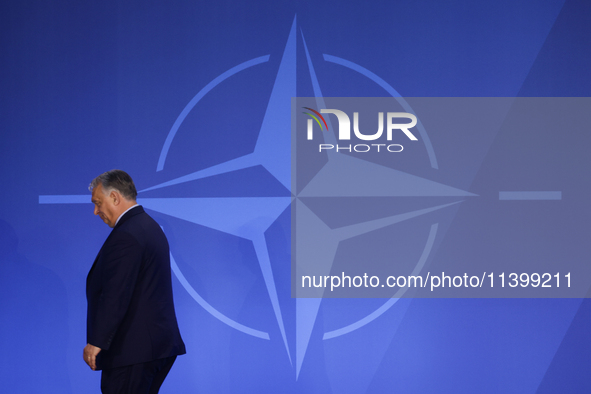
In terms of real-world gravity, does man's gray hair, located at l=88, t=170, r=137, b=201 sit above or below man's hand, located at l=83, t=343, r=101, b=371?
above

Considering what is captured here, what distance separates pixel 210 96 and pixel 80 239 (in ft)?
3.95

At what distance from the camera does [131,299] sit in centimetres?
184

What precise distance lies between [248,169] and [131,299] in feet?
3.84

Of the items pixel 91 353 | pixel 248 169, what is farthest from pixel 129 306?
pixel 248 169

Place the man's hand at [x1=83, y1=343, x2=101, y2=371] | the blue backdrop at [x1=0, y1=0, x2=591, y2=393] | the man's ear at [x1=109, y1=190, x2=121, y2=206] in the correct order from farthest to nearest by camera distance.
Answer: the blue backdrop at [x1=0, y1=0, x2=591, y2=393] < the man's ear at [x1=109, y1=190, x2=121, y2=206] < the man's hand at [x1=83, y1=343, x2=101, y2=371]

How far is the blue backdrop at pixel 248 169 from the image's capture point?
9.06 feet

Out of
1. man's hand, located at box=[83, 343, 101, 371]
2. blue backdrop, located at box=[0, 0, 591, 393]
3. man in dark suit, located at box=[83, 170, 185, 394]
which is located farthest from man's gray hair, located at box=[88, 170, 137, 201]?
blue backdrop, located at box=[0, 0, 591, 393]

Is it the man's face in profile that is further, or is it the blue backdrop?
the blue backdrop

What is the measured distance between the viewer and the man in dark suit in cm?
178

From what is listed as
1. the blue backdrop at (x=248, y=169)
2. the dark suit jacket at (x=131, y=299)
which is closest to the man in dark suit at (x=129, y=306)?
the dark suit jacket at (x=131, y=299)

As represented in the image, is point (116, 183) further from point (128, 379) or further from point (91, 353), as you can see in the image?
point (128, 379)

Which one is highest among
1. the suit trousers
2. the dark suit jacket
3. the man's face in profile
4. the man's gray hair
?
the man's gray hair

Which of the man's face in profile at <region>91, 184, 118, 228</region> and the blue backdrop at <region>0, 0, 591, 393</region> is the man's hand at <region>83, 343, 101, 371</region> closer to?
the man's face in profile at <region>91, 184, 118, 228</region>

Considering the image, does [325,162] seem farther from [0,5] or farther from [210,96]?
[0,5]
